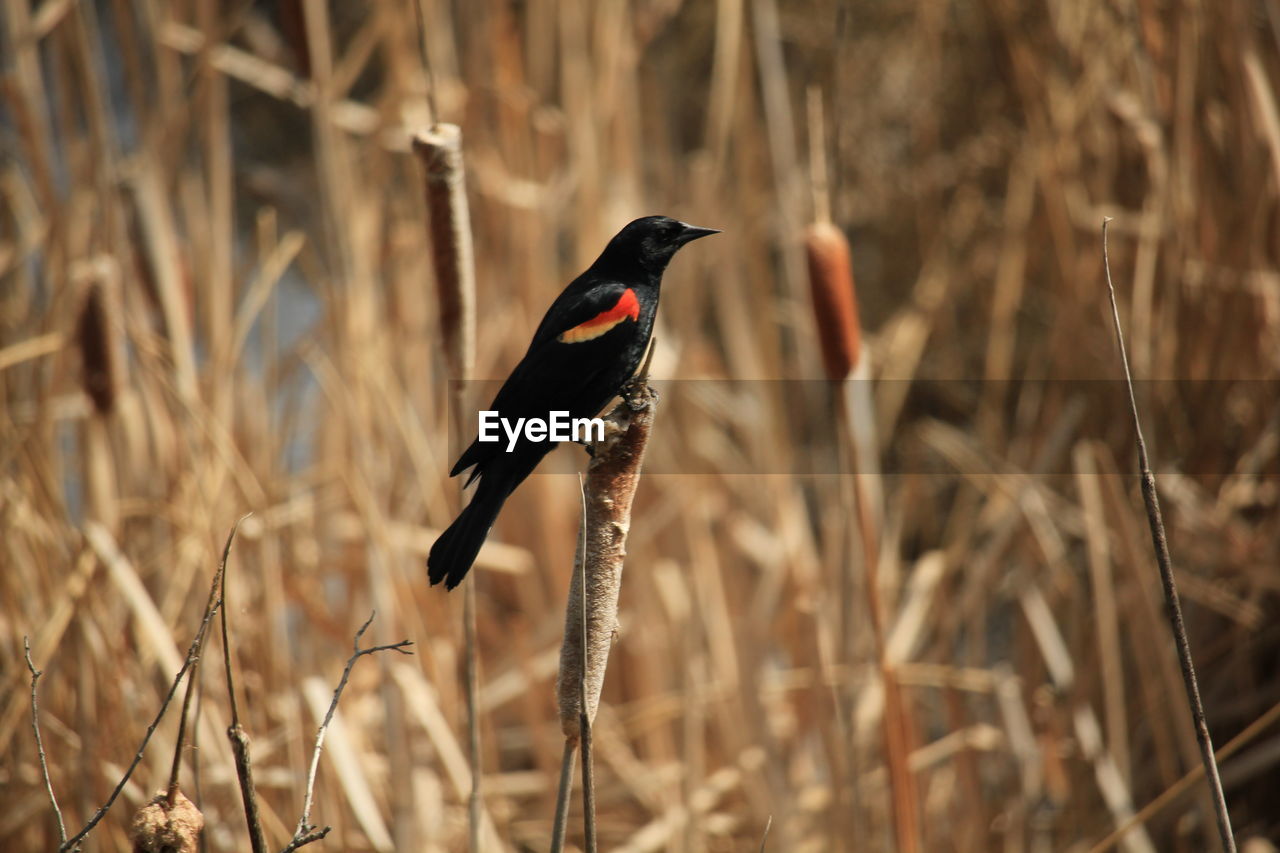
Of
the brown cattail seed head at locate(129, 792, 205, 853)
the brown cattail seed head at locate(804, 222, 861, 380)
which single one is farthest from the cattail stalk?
the brown cattail seed head at locate(129, 792, 205, 853)

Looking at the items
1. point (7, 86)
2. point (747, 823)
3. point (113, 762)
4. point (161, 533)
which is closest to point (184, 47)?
point (7, 86)

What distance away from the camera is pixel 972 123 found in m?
2.92

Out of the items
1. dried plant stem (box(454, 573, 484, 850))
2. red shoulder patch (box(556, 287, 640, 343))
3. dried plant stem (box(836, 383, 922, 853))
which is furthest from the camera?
dried plant stem (box(836, 383, 922, 853))

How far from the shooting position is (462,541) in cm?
69

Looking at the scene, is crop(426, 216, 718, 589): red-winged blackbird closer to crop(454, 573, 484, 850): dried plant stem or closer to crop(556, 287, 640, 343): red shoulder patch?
crop(556, 287, 640, 343): red shoulder patch

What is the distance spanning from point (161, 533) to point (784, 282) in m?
2.50

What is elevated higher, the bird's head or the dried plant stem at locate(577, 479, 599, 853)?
the bird's head

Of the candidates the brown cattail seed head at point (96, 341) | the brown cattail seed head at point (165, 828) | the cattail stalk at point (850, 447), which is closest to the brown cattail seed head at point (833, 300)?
the cattail stalk at point (850, 447)

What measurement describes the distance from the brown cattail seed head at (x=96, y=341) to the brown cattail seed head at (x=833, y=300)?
2.83 feet

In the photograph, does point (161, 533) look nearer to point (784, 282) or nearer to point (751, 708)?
point (751, 708)

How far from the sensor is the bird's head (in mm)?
890

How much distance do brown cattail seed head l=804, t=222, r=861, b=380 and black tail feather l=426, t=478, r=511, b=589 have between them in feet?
1.75

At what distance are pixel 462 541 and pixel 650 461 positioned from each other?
1320 mm

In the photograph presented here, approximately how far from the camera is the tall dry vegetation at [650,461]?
1.45m
